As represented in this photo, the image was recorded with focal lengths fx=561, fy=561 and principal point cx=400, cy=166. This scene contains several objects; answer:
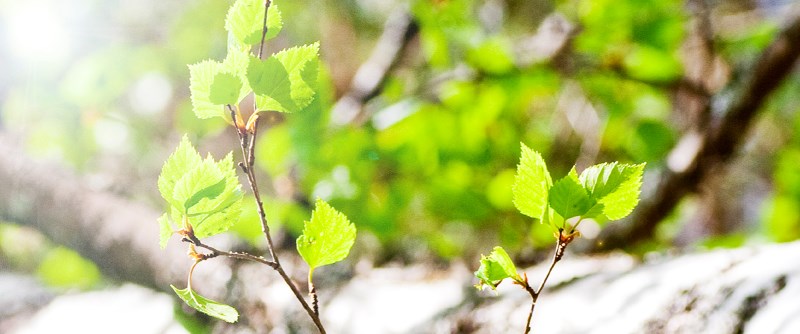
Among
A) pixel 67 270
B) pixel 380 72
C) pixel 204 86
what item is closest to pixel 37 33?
pixel 67 270

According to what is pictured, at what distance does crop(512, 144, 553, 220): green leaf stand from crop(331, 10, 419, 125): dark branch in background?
643mm

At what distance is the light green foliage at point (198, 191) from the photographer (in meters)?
0.22

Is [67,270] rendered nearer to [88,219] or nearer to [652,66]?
[88,219]

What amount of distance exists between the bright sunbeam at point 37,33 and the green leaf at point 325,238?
3.64ft

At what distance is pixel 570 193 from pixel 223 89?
0.46ft

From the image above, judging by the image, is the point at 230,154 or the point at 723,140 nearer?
the point at 230,154

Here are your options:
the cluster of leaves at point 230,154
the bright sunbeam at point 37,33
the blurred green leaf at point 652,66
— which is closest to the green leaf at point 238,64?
the cluster of leaves at point 230,154

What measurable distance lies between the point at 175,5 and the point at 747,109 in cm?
147

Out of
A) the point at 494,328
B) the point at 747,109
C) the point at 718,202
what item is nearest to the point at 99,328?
the point at 494,328

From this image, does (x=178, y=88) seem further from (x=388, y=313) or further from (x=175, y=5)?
(x=388, y=313)

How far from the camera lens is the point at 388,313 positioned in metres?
0.47

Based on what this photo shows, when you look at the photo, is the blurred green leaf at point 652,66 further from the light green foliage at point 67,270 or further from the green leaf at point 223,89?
the light green foliage at point 67,270

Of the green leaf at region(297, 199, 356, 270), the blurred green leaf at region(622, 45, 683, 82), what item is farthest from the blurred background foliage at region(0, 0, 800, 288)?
the green leaf at region(297, 199, 356, 270)

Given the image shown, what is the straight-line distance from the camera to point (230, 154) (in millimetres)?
226
